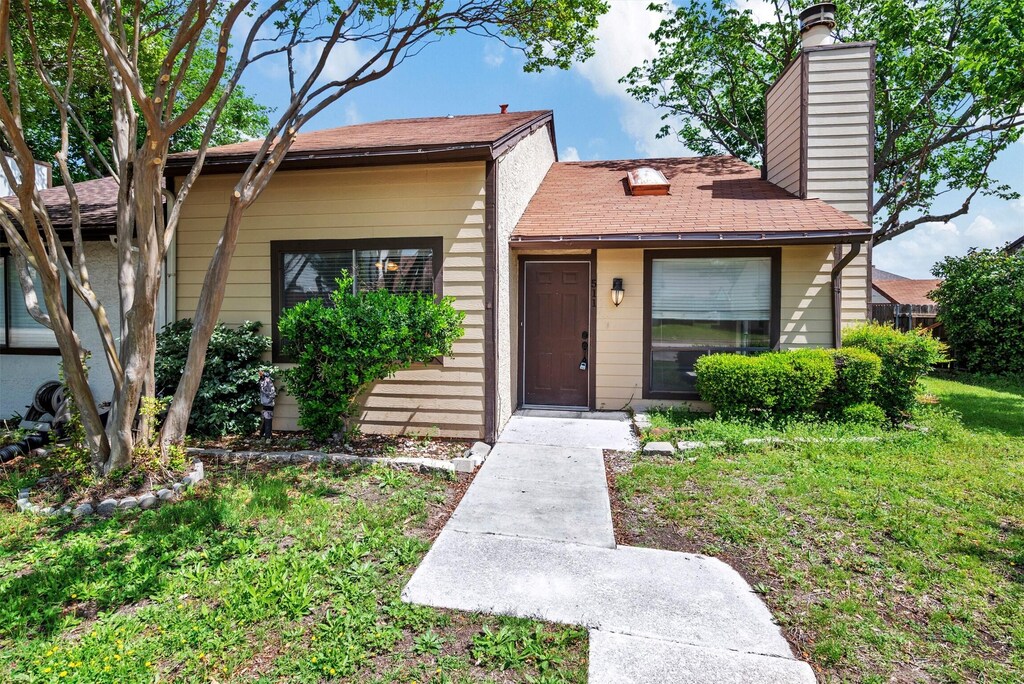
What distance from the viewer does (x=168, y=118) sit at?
4207 mm

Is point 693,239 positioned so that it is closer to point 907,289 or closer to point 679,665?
point 679,665

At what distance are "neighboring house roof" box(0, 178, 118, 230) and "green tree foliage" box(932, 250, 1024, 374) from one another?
15694mm

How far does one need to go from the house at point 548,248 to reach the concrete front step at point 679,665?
11.2 feet

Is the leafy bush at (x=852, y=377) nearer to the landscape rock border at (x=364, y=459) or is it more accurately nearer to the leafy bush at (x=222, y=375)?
the landscape rock border at (x=364, y=459)

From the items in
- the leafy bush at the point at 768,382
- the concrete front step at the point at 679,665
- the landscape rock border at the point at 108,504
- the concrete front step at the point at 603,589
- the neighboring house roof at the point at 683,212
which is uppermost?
the neighboring house roof at the point at 683,212

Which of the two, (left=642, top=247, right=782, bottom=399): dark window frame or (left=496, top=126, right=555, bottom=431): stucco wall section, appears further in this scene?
(left=642, top=247, right=782, bottom=399): dark window frame

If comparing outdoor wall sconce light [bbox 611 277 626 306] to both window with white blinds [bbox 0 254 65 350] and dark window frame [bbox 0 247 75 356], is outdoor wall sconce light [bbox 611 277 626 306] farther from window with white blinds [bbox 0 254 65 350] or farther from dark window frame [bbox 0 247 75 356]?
window with white blinds [bbox 0 254 65 350]

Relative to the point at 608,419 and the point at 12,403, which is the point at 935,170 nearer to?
the point at 608,419

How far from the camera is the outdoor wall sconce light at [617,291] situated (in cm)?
696

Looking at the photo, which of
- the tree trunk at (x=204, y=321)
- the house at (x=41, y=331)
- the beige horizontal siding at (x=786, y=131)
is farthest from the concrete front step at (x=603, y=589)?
the beige horizontal siding at (x=786, y=131)

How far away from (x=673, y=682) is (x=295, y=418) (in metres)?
5.29

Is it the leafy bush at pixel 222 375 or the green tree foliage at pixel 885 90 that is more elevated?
the green tree foliage at pixel 885 90

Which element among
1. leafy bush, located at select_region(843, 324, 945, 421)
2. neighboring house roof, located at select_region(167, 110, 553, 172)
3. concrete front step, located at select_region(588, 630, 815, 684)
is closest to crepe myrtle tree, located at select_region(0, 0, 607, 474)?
neighboring house roof, located at select_region(167, 110, 553, 172)

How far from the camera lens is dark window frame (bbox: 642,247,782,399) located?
675 centimetres
